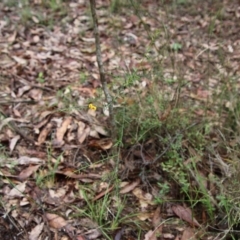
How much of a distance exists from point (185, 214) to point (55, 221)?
2.08 ft

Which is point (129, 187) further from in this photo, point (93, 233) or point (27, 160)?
point (27, 160)

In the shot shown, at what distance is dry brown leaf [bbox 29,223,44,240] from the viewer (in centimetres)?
195

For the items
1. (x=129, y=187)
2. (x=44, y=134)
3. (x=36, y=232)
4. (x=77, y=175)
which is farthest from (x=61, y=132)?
(x=36, y=232)

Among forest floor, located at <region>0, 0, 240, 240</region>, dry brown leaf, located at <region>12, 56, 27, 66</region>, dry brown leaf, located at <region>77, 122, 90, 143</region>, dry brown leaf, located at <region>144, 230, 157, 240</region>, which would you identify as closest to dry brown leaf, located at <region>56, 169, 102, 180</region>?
forest floor, located at <region>0, 0, 240, 240</region>

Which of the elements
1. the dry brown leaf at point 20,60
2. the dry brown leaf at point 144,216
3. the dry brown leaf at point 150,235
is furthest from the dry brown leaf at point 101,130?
the dry brown leaf at point 20,60

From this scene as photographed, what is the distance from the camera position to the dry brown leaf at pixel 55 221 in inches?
79.2

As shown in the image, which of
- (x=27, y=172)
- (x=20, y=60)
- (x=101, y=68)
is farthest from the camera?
(x=20, y=60)

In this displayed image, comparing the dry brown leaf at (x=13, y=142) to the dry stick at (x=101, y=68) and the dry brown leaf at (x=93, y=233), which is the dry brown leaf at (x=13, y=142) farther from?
the dry brown leaf at (x=93, y=233)

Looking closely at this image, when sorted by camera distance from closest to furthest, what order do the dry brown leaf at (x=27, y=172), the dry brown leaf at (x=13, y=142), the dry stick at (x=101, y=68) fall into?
the dry stick at (x=101, y=68) → the dry brown leaf at (x=27, y=172) → the dry brown leaf at (x=13, y=142)

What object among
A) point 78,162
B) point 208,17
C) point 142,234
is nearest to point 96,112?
point 78,162

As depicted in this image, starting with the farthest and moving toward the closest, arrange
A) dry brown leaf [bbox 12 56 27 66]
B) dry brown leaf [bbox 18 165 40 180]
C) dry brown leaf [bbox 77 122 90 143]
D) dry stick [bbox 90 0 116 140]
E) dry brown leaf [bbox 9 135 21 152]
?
dry brown leaf [bbox 12 56 27 66]
dry brown leaf [bbox 77 122 90 143]
dry brown leaf [bbox 9 135 21 152]
dry brown leaf [bbox 18 165 40 180]
dry stick [bbox 90 0 116 140]

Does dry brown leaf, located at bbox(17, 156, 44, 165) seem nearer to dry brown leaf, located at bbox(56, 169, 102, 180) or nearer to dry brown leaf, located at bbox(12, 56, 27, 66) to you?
dry brown leaf, located at bbox(56, 169, 102, 180)

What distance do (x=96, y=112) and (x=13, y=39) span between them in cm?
110

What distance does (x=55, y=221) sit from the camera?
2027mm
